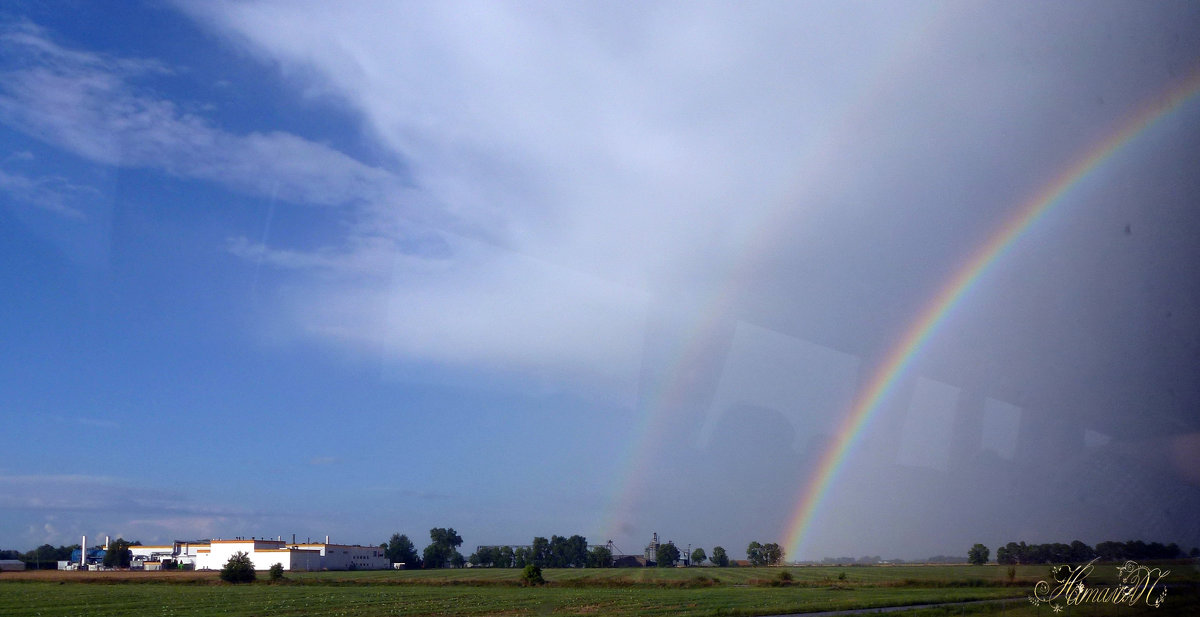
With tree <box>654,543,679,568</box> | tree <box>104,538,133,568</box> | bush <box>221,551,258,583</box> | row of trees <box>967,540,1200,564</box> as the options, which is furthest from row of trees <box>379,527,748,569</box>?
row of trees <box>967,540,1200,564</box>

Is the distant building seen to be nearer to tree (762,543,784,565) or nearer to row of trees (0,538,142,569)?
tree (762,543,784,565)

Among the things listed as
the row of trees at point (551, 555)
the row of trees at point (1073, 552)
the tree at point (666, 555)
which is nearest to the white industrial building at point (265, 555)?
the row of trees at point (551, 555)

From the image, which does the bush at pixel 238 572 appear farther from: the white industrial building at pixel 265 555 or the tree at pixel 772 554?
the tree at pixel 772 554

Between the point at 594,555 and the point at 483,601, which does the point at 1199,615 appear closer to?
the point at 483,601

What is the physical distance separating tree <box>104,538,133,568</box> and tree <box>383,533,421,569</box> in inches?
1550

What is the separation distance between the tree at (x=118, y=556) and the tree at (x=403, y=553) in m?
39.4

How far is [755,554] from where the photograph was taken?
164m

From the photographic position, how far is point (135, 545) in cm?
13662

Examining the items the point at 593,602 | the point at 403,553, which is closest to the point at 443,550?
the point at 403,553

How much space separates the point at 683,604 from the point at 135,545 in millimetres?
117864

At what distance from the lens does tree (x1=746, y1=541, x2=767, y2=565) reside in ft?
535

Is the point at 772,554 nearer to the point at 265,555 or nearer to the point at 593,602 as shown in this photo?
the point at 265,555

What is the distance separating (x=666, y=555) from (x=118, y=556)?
86.3m

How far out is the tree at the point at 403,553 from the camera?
155125 millimetres
